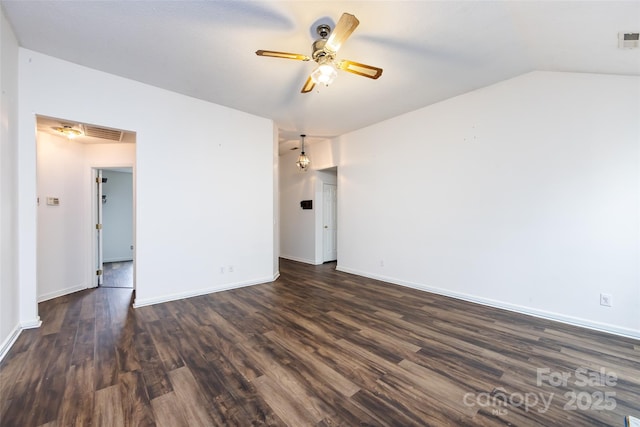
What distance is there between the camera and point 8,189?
2.45 metres

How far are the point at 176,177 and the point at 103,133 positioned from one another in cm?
126

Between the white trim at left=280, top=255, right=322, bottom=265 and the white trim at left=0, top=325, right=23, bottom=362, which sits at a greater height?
the white trim at left=0, top=325, right=23, bottom=362

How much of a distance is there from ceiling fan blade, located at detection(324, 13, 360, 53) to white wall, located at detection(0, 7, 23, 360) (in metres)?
2.90

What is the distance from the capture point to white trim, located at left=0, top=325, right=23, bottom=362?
2229 millimetres

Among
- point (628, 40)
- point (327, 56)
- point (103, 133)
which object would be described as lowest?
point (103, 133)

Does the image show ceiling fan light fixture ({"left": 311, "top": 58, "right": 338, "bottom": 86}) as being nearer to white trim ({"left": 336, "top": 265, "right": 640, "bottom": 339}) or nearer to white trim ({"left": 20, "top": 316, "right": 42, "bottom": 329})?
white trim ({"left": 336, "top": 265, "right": 640, "bottom": 339})

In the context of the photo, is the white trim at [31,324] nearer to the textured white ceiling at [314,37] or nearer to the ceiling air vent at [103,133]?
the ceiling air vent at [103,133]

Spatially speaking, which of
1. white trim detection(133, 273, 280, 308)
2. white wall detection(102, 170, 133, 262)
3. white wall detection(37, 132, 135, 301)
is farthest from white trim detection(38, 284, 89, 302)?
white wall detection(102, 170, 133, 262)

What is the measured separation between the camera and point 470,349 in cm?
240

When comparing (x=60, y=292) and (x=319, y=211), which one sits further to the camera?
(x=319, y=211)

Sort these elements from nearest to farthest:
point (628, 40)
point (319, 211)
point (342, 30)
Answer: point (342, 30) → point (628, 40) → point (319, 211)

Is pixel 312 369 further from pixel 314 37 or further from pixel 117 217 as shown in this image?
pixel 117 217

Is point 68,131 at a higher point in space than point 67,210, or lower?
higher

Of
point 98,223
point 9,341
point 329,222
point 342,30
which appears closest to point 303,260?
point 329,222
